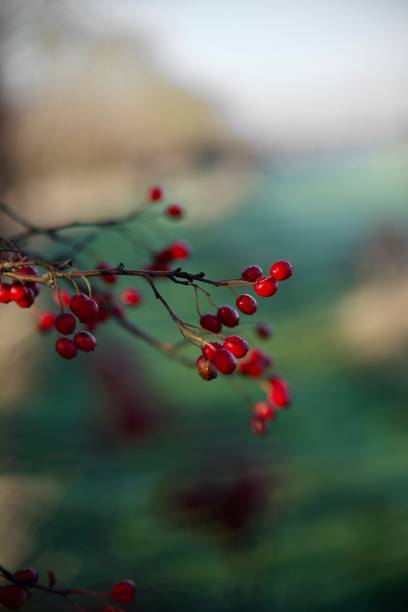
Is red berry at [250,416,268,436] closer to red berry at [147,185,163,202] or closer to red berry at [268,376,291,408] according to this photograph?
red berry at [268,376,291,408]

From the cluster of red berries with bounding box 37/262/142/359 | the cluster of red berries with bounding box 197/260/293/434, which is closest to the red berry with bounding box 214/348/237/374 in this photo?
the cluster of red berries with bounding box 197/260/293/434

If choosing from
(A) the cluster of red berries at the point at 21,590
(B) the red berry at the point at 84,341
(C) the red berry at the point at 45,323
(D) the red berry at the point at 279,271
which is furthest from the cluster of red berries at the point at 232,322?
(C) the red berry at the point at 45,323

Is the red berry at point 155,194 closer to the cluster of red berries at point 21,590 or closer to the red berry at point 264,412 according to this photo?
the red berry at point 264,412

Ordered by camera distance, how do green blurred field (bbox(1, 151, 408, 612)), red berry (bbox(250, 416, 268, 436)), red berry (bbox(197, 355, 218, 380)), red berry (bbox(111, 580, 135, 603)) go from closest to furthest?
red berry (bbox(197, 355, 218, 380)) < red berry (bbox(111, 580, 135, 603)) < red berry (bbox(250, 416, 268, 436)) < green blurred field (bbox(1, 151, 408, 612))

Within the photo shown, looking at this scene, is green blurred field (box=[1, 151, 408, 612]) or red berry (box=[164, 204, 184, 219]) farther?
green blurred field (box=[1, 151, 408, 612])

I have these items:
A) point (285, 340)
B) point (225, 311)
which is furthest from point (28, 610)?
point (285, 340)

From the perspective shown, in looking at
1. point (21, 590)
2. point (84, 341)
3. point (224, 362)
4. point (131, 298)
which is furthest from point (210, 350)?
point (131, 298)
